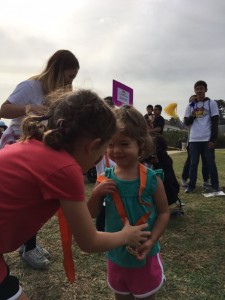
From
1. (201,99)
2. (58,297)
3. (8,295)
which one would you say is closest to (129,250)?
(8,295)

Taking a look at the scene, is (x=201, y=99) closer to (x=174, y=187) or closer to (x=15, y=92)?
(x=174, y=187)

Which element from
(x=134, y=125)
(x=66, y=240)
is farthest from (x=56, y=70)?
(x=66, y=240)

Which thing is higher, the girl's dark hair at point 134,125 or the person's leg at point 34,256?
the girl's dark hair at point 134,125

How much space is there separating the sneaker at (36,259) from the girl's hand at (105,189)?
1.48 meters

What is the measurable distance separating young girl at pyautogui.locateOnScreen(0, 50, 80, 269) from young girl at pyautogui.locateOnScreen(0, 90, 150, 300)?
1.63 metres

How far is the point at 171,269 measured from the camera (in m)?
3.08

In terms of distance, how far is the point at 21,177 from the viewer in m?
1.35

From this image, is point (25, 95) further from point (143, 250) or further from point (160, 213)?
point (143, 250)

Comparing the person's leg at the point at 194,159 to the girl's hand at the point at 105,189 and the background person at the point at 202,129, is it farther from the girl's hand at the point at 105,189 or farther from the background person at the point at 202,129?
the girl's hand at the point at 105,189

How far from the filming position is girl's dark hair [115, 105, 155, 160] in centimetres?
197

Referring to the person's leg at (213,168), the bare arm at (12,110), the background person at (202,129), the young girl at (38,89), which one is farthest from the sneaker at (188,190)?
the bare arm at (12,110)

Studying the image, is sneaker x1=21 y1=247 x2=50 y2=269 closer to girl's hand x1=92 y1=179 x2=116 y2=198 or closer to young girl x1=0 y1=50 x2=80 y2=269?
young girl x1=0 y1=50 x2=80 y2=269

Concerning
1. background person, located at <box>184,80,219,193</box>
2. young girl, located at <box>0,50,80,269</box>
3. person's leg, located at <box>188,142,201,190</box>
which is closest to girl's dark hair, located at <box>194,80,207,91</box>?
background person, located at <box>184,80,219,193</box>

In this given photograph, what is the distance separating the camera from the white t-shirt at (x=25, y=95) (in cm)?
308
